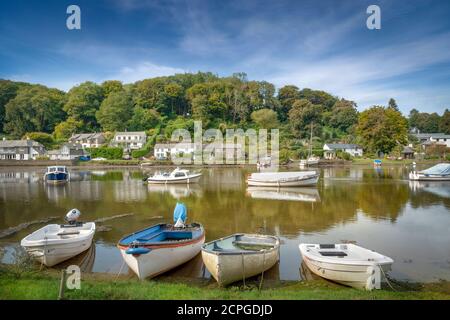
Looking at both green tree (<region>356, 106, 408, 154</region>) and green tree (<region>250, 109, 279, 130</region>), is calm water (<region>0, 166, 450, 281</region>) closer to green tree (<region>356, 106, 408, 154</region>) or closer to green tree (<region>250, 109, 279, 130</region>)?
green tree (<region>356, 106, 408, 154</region>)

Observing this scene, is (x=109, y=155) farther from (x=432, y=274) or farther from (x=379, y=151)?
(x=432, y=274)

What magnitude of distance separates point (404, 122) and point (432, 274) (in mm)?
76107

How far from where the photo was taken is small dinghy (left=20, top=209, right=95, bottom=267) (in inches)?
470

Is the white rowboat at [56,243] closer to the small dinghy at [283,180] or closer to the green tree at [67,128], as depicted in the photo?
the small dinghy at [283,180]

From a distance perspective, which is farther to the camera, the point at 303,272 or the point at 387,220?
the point at 387,220

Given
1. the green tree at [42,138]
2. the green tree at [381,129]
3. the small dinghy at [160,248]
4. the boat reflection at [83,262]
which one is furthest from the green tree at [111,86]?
the small dinghy at [160,248]

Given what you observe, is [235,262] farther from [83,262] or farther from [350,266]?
[83,262]

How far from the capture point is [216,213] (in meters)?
21.8

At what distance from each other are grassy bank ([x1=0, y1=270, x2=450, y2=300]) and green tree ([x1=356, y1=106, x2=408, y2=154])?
68.5m

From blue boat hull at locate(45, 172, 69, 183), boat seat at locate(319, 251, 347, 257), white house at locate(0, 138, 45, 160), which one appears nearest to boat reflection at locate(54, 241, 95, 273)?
boat seat at locate(319, 251, 347, 257)

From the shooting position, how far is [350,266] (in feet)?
32.5

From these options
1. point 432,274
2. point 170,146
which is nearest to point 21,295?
point 432,274

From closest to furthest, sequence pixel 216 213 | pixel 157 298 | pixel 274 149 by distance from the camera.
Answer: pixel 157 298 → pixel 216 213 → pixel 274 149
